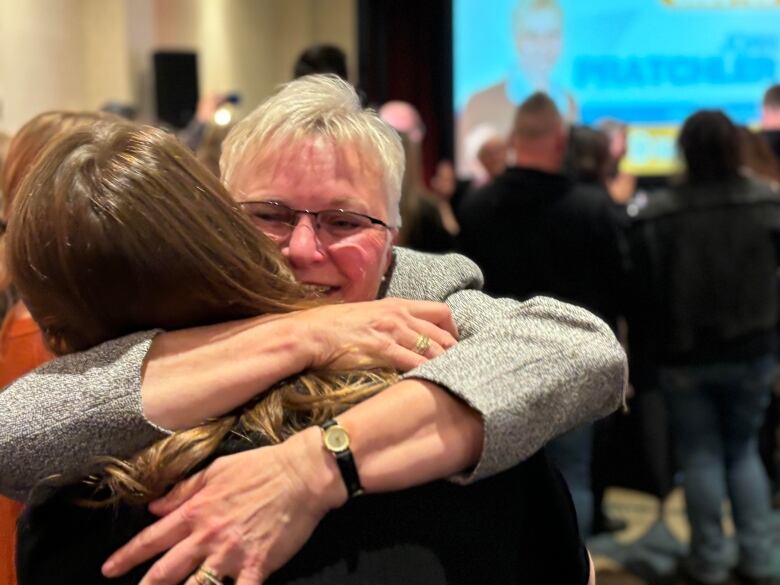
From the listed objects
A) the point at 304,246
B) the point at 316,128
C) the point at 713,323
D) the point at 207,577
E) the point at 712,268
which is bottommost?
the point at 713,323

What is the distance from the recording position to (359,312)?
938mm

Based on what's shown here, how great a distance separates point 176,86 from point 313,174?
4819 millimetres

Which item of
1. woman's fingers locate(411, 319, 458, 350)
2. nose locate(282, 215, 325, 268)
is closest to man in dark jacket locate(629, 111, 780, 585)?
nose locate(282, 215, 325, 268)

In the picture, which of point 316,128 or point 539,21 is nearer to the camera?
point 316,128

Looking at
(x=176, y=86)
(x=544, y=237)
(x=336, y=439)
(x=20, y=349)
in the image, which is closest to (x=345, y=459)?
(x=336, y=439)

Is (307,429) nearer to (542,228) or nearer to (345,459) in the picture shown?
(345,459)

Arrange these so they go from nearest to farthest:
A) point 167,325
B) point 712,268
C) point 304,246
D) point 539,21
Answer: point 167,325 → point 304,246 → point 712,268 → point 539,21

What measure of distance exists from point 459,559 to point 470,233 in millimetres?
2206

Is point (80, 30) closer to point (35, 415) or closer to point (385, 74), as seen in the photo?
point (385, 74)

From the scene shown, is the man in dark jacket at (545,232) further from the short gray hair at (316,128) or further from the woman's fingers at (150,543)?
the woman's fingers at (150,543)

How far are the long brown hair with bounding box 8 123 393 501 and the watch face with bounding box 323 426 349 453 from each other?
0.11 ft

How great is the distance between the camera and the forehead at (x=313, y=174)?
3.84 ft

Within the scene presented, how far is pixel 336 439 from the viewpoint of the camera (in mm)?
817

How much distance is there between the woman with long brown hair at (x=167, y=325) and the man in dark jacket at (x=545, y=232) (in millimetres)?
2042
